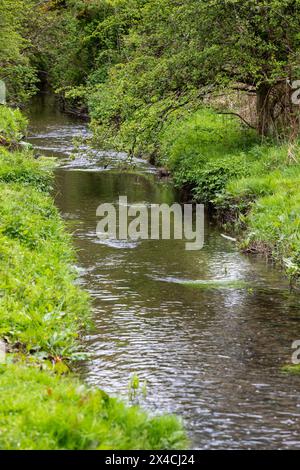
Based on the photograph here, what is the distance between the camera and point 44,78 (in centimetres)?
5219

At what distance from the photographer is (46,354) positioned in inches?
311

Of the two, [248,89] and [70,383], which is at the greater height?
[248,89]

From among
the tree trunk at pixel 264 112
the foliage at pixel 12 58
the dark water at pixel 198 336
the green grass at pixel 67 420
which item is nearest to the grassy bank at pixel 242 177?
the tree trunk at pixel 264 112

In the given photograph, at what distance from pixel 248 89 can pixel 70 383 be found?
14375mm

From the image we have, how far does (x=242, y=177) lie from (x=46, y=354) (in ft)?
33.6

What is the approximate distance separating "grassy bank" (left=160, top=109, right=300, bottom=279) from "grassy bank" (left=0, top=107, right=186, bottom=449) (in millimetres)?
3881

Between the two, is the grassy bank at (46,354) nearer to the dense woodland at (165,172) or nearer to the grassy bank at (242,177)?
the dense woodland at (165,172)

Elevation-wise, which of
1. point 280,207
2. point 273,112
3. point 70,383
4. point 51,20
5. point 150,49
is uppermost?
point 51,20

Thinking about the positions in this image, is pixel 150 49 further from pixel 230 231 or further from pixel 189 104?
pixel 230 231

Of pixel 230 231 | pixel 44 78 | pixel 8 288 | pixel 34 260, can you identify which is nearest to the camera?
pixel 8 288

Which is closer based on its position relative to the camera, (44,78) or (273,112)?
(273,112)

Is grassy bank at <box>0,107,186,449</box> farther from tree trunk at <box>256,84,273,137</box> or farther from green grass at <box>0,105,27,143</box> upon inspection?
tree trunk at <box>256,84,273,137</box>

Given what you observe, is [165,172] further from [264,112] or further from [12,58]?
[12,58]

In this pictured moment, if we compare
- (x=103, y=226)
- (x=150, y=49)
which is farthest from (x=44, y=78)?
(x=103, y=226)
